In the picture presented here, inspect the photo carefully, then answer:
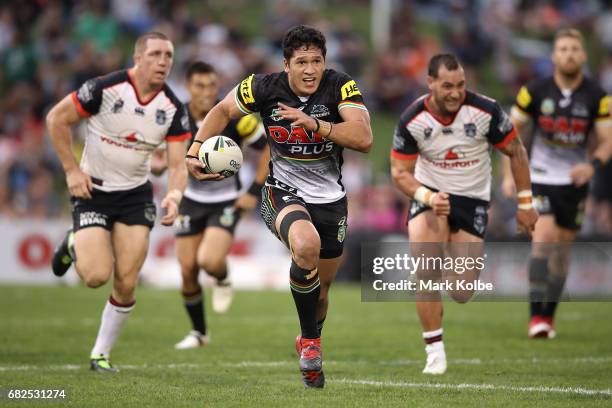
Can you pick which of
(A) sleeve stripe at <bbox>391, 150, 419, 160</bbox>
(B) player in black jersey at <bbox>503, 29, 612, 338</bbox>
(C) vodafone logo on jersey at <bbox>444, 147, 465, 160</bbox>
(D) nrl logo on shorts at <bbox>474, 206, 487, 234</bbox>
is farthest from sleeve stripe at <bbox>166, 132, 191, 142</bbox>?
(B) player in black jersey at <bbox>503, 29, 612, 338</bbox>

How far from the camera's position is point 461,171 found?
10414mm

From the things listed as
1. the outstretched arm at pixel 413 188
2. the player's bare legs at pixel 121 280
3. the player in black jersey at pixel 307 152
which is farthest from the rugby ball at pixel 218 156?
the outstretched arm at pixel 413 188

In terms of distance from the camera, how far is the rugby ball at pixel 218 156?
874cm

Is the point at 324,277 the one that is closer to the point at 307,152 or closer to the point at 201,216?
the point at 307,152

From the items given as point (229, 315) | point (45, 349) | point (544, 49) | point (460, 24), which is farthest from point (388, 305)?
point (544, 49)

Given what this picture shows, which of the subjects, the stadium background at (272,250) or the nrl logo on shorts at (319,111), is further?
the stadium background at (272,250)

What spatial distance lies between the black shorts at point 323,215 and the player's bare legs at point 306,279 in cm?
25

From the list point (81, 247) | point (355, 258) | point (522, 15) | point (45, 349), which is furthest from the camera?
point (522, 15)

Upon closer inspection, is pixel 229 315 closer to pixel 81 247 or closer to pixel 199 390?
pixel 81 247

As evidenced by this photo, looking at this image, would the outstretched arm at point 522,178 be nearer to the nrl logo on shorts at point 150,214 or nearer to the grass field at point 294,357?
the grass field at point 294,357

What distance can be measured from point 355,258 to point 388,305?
3.56m

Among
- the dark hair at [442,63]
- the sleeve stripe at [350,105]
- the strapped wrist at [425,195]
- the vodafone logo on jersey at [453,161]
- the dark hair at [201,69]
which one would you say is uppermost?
the dark hair at [442,63]

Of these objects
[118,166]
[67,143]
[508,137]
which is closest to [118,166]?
[118,166]

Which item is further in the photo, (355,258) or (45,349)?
(355,258)
